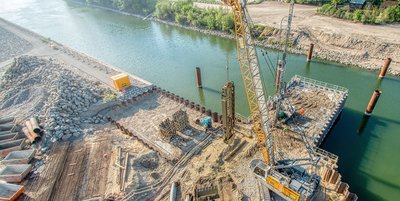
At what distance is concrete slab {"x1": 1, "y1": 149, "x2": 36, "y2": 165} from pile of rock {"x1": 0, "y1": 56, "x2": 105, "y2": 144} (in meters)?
2.00

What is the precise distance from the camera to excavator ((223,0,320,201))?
585 inches

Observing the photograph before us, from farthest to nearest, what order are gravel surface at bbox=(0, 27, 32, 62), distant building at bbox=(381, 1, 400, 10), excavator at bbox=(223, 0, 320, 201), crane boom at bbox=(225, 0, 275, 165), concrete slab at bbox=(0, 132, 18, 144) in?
gravel surface at bbox=(0, 27, 32, 62)
distant building at bbox=(381, 1, 400, 10)
concrete slab at bbox=(0, 132, 18, 144)
crane boom at bbox=(225, 0, 275, 165)
excavator at bbox=(223, 0, 320, 201)

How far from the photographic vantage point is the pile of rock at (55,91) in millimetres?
24500

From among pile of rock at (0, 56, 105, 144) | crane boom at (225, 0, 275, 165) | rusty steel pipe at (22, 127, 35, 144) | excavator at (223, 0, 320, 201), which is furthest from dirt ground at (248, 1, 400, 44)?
rusty steel pipe at (22, 127, 35, 144)

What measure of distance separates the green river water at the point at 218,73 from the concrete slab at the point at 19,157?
60.5 ft

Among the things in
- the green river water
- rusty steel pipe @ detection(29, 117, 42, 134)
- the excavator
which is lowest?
the green river water

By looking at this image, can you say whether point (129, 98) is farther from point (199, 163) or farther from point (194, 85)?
point (199, 163)

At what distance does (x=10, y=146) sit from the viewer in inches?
899

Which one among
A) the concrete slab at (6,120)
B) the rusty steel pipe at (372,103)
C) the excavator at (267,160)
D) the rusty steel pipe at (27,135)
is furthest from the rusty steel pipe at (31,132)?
the rusty steel pipe at (372,103)

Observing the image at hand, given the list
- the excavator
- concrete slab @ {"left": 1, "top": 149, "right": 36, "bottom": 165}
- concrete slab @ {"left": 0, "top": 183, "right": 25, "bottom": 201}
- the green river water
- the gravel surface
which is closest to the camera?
the excavator

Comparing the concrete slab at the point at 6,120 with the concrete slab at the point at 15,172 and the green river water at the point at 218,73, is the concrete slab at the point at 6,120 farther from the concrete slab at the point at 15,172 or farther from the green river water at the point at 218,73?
the green river water at the point at 218,73

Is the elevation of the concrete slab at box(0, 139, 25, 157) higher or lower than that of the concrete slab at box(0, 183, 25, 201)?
higher

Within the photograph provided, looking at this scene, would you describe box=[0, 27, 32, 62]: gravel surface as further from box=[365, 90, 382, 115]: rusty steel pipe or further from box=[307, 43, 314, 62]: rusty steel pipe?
box=[365, 90, 382, 115]: rusty steel pipe

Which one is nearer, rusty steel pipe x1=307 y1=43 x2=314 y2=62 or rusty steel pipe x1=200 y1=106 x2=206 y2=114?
rusty steel pipe x1=200 y1=106 x2=206 y2=114
